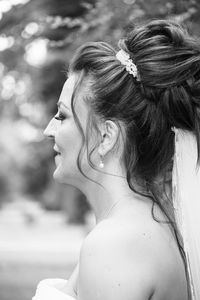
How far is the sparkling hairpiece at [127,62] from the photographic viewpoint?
225 centimetres

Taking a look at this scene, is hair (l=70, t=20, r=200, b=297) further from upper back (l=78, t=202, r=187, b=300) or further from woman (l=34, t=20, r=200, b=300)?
upper back (l=78, t=202, r=187, b=300)

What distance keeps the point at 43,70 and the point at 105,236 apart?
7.62 metres

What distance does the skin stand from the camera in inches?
75.2

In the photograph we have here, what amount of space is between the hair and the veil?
4 cm

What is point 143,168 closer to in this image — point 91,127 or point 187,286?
point 91,127

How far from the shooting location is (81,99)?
2326 mm

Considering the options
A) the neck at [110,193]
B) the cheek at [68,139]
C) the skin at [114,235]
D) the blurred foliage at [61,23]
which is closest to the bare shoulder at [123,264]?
the skin at [114,235]

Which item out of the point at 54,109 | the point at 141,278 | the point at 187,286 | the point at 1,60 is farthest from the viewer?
the point at 54,109

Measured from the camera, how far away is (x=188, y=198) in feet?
7.70

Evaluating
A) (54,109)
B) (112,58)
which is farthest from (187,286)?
(54,109)

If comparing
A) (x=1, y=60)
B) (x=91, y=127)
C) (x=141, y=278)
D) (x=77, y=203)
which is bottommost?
(x=77, y=203)

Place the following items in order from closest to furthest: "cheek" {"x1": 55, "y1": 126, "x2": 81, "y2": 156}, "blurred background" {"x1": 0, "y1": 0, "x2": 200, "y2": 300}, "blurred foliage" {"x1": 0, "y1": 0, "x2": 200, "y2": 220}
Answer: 1. "cheek" {"x1": 55, "y1": 126, "x2": 81, "y2": 156}
2. "blurred foliage" {"x1": 0, "y1": 0, "x2": 200, "y2": 220}
3. "blurred background" {"x1": 0, "y1": 0, "x2": 200, "y2": 300}

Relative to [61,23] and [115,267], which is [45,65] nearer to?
[61,23]

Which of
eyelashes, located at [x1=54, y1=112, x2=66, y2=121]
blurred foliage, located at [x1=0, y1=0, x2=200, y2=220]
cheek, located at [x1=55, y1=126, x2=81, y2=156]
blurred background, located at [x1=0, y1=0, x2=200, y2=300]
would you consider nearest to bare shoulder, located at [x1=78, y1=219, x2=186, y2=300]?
cheek, located at [x1=55, y1=126, x2=81, y2=156]
